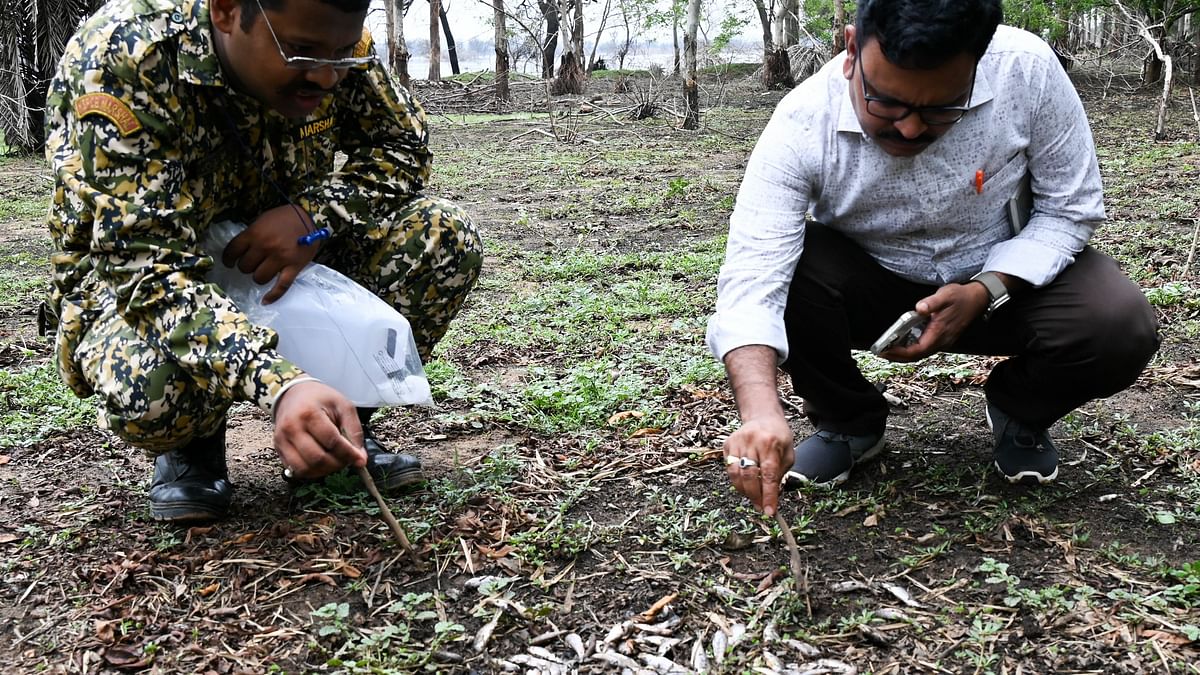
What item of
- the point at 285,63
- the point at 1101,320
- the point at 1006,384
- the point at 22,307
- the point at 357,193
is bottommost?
the point at 22,307

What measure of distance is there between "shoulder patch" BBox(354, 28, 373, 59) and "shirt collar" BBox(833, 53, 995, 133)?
1095 millimetres

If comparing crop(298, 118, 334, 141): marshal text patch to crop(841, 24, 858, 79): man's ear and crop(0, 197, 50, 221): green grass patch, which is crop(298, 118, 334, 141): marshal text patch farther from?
crop(0, 197, 50, 221): green grass patch

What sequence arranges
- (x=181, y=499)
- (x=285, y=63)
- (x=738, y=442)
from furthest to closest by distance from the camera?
(x=181, y=499)
(x=285, y=63)
(x=738, y=442)

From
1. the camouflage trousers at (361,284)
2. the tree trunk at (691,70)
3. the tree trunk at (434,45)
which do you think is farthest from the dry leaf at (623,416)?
the tree trunk at (434,45)

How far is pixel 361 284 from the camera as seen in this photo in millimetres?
2783

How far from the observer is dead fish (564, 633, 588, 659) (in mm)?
2143

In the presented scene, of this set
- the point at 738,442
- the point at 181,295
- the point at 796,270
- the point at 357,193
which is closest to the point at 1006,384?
the point at 796,270

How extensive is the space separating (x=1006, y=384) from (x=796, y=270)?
0.61m

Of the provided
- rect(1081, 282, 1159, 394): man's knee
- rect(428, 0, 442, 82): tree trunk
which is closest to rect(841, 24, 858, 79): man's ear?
rect(1081, 282, 1159, 394): man's knee

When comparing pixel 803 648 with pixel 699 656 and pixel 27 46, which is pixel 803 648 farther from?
pixel 27 46

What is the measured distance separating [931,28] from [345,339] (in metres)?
1.39

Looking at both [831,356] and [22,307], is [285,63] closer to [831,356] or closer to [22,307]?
[831,356]

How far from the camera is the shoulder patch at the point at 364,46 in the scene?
258cm

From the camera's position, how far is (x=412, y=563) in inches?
97.0
